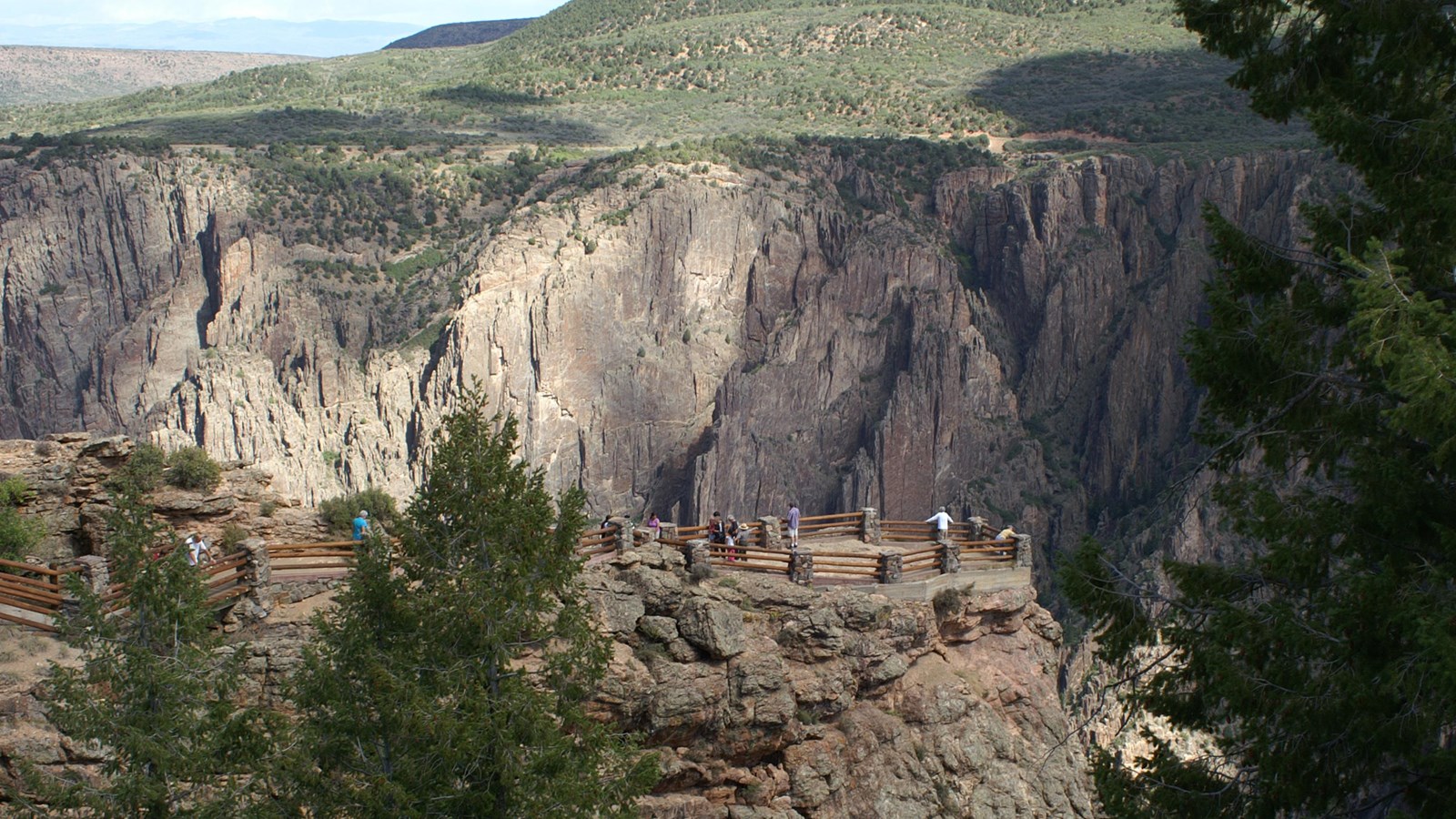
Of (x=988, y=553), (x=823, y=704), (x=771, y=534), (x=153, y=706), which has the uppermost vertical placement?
(x=153, y=706)

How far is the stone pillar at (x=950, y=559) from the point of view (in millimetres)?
26141

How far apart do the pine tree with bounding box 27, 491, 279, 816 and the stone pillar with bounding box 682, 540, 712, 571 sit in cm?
881

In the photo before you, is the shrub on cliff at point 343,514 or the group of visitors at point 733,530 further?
the shrub on cliff at point 343,514

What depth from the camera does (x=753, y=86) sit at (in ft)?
371

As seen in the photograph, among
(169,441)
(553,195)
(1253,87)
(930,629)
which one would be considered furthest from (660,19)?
(1253,87)

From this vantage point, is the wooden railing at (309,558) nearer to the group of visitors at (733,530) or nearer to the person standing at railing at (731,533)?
the group of visitors at (733,530)

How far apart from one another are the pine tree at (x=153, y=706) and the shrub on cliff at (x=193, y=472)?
341 inches

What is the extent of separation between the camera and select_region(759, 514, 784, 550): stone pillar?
26188 mm

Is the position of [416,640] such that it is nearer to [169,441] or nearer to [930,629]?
[930,629]

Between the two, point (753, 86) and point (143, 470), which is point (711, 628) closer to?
point (143, 470)

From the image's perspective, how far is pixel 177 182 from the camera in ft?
267

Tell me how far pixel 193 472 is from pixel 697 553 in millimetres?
8865

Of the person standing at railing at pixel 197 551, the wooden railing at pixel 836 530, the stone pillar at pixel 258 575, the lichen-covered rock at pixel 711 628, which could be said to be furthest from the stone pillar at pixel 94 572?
the wooden railing at pixel 836 530

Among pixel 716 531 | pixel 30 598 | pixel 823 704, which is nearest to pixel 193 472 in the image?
pixel 30 598
